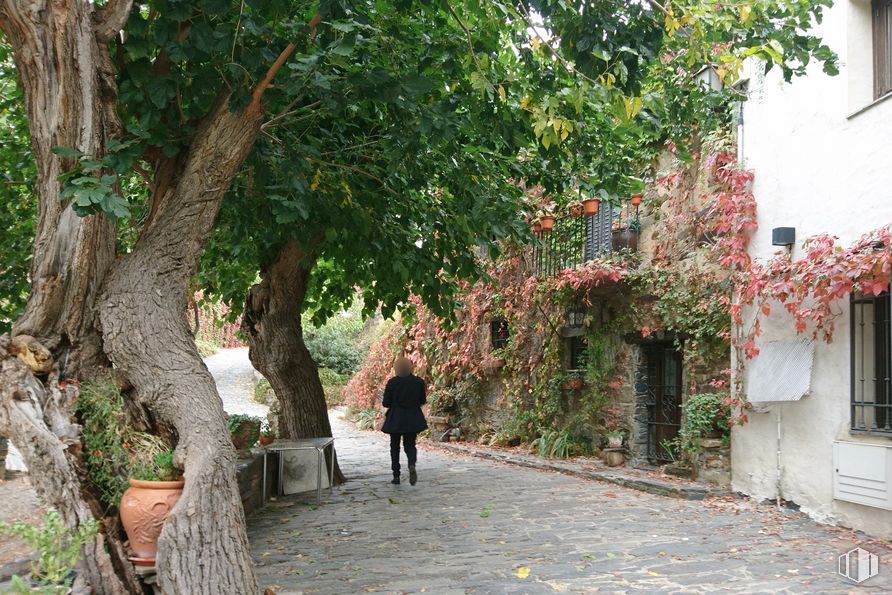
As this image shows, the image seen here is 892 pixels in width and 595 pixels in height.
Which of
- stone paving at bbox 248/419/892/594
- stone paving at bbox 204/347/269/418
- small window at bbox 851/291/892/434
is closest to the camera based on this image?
stone paving at bbox 248/419/892/594

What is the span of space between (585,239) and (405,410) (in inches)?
188

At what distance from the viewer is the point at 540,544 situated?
685 cm

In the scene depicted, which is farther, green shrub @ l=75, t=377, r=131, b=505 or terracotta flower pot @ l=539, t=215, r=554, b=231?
terracotta flower pot @ l=539, t=215, r=554, b=231

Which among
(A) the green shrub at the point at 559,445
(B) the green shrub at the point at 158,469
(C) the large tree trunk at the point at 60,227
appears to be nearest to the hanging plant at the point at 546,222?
(A) the green shrub at the point at 559,445

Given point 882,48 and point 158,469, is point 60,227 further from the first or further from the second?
point 882,48

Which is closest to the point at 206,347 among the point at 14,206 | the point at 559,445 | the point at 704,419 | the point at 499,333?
the point at 499,333

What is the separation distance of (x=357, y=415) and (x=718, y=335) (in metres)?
15.3

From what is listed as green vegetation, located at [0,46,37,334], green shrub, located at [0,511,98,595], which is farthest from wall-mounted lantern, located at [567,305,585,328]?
green shrub, located at [0,511,98,595]

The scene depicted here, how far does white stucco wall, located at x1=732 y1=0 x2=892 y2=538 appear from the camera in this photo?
732cm

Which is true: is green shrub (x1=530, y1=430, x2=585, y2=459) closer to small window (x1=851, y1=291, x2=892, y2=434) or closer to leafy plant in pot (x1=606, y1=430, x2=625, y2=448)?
leafy plant in pot (x1=606, y1=430, x2=625, y2=448)

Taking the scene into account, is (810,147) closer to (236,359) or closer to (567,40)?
(567,40)

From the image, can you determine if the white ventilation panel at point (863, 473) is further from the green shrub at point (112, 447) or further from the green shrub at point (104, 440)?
the green shrub at point (104, 440)
